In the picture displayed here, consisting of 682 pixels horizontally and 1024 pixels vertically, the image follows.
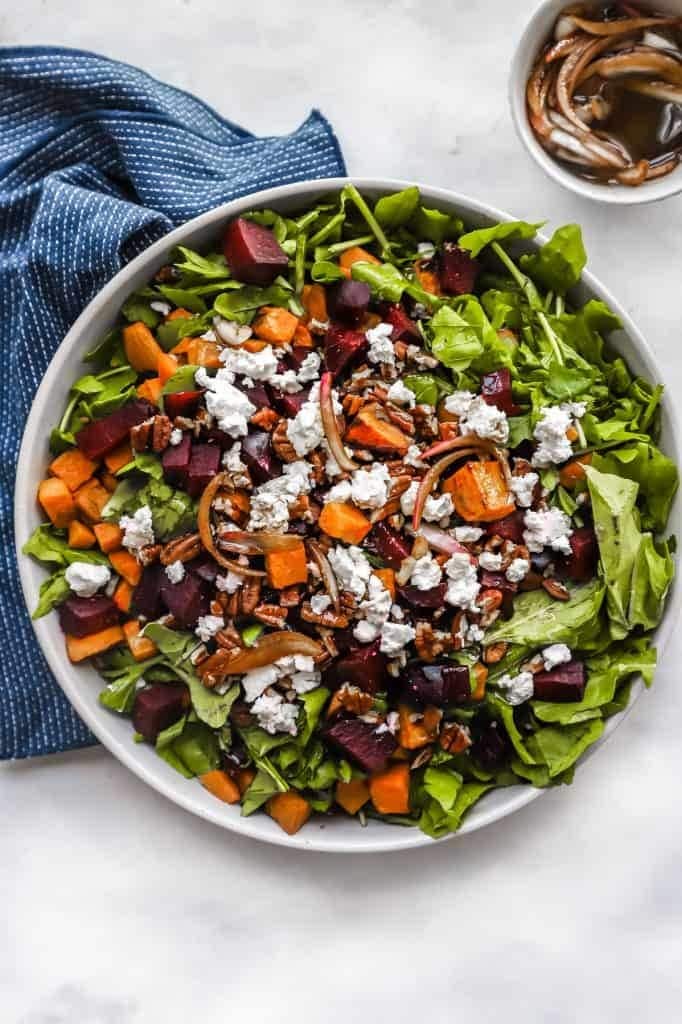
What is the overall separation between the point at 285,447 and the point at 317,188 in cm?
47

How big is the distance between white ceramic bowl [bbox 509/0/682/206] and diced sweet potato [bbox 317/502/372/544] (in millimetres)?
761

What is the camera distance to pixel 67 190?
79.1 inches

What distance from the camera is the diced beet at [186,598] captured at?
1815mm

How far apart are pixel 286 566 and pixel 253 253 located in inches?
20.8

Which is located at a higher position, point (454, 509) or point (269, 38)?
point (269, 38)

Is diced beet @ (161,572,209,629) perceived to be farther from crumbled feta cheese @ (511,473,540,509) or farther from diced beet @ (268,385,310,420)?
crumbled feta cheese @ (511,473,540,509)

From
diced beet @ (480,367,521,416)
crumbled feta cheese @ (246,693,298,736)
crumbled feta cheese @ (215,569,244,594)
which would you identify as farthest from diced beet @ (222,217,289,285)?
crumbled feta cheese @ (246,693,298,736)

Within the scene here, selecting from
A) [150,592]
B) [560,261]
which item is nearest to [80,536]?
[150,592]

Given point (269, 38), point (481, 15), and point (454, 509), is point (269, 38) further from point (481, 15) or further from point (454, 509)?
point (454, 509)

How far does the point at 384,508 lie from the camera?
5.92 ft

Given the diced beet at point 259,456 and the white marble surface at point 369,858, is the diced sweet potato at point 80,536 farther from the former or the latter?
the white marble surface at point 369,858

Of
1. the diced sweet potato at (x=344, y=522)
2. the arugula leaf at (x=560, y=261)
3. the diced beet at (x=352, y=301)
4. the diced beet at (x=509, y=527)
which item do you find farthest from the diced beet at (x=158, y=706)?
the arugula leaf at (x=560, y=261)

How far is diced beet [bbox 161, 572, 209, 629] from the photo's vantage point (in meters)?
1.82

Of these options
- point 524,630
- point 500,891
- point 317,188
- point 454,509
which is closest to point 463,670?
point 524,630
